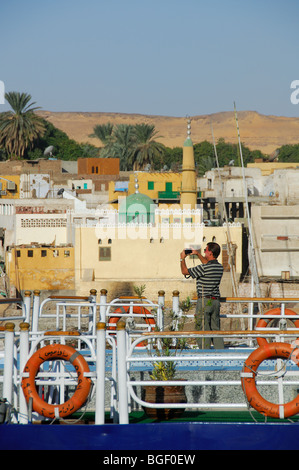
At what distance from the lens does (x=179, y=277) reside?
144ft

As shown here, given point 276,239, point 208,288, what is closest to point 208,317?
point 208,288

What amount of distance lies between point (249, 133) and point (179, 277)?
495ft

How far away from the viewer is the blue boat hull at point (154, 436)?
731 centimetres

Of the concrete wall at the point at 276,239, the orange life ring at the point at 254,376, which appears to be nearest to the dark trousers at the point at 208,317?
the orange life ring at the point at 254,376

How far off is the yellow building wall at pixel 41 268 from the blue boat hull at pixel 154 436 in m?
35.1

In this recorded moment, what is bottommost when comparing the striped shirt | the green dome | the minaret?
the striped shirt

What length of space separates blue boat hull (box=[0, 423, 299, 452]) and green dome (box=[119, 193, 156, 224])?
37.8m

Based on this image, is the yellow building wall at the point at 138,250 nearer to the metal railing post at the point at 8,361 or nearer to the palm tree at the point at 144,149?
the metal railing post at the point at 8,361

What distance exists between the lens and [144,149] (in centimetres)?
8144

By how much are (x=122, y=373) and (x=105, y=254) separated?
36.6 metres

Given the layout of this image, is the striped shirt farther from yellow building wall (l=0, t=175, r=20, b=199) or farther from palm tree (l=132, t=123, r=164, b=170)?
palm tree (l=132, t=123, r=164, b=170)

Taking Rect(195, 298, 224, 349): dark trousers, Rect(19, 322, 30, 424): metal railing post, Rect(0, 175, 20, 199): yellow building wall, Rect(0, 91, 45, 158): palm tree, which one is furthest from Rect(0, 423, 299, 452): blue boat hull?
Rect(0, 91, 45, 158): palm tree

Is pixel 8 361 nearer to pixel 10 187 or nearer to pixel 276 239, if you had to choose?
pixel 276 239

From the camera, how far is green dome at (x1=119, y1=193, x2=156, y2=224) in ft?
150
